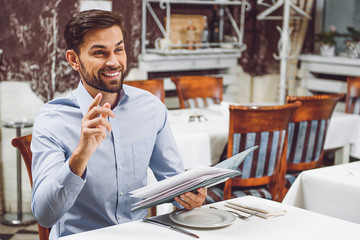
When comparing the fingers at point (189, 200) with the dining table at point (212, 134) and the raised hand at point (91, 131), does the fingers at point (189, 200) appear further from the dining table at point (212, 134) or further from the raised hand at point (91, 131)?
the dining table at point (212, 134)

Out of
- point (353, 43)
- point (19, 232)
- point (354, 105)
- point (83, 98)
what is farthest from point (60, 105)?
point (353, 43)

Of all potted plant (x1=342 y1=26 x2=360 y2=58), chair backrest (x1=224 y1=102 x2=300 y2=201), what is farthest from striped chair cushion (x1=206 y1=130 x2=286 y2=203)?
potted plant (x1=342 y1=26 x2=360 y2=58)

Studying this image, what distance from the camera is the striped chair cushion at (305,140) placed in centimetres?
301

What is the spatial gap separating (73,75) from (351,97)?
2.20 meters

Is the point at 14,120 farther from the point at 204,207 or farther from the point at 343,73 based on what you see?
the point at 343,73

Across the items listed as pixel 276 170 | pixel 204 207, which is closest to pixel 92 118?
pixel 204 207

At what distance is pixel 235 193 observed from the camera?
108 inches

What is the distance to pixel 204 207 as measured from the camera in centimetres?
153

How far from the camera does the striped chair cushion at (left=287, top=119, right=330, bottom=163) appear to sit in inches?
119

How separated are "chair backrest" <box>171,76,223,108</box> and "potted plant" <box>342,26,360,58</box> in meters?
1.58

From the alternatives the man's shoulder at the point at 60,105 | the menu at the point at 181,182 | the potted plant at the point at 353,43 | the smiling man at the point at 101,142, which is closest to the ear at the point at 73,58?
the smiling man at the point at 101,142

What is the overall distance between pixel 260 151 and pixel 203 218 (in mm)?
1315

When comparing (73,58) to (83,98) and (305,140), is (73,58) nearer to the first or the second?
(83,98)

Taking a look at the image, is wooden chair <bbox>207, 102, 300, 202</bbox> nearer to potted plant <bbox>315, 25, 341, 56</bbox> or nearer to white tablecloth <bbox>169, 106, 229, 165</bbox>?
white tablecloth <bbox>169, 106, 229, 165</bbox>
